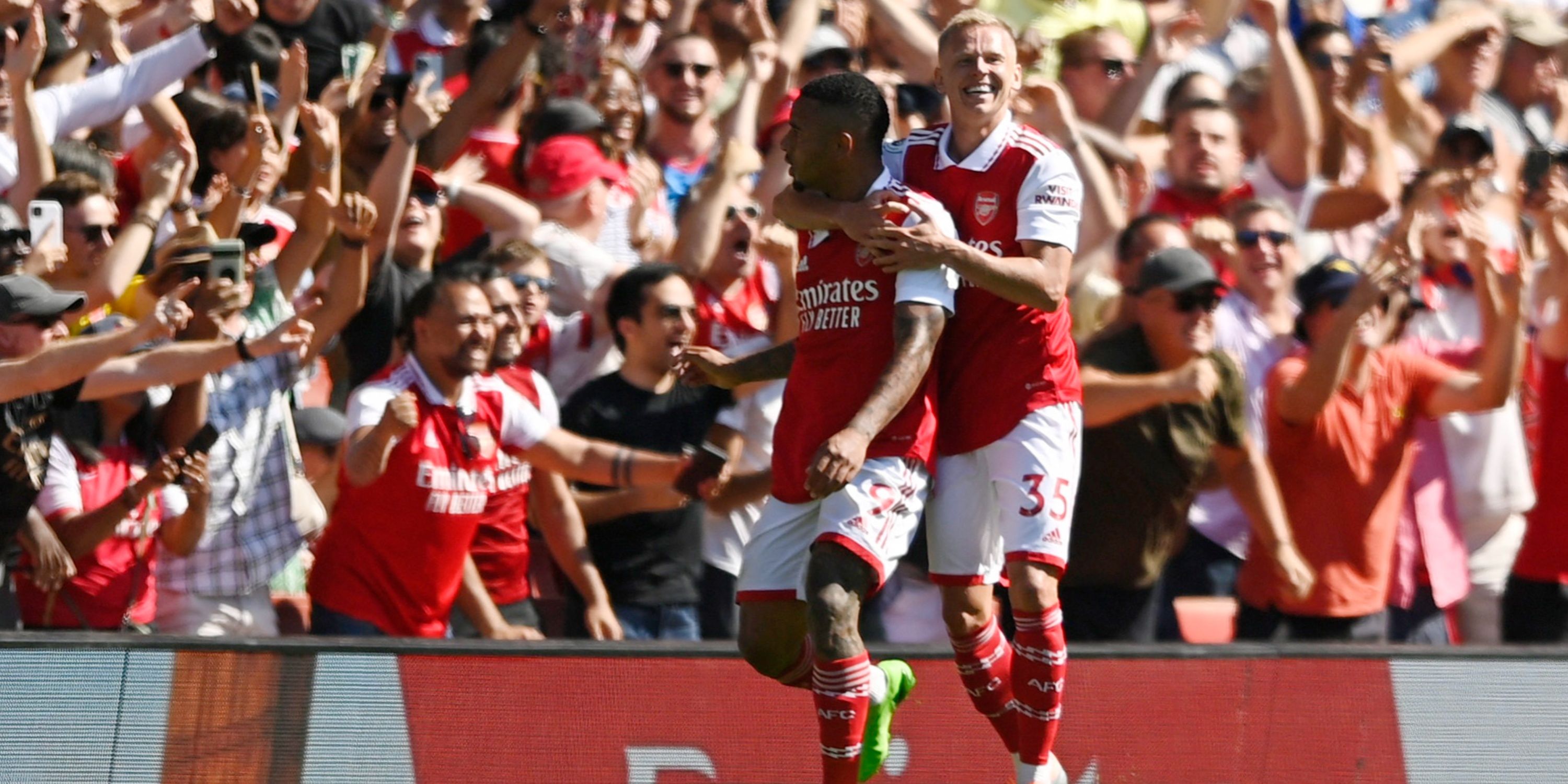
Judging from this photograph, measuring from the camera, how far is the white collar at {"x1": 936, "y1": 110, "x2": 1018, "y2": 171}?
18.8 feet

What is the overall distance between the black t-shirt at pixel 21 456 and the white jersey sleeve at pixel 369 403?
95 centimetres

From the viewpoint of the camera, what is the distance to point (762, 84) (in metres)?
9.32

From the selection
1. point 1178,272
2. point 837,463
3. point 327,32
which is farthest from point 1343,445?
point 327,32

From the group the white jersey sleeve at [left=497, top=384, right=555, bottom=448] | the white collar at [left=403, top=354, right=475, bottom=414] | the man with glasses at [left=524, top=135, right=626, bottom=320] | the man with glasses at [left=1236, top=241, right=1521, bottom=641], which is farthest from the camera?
the man with glasses at [left=524, top=135, right=626, bottom=320]

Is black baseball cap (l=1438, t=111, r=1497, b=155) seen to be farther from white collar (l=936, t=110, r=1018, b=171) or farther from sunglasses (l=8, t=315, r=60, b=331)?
sunglasses (l=8, t=315, r=60, b=331)

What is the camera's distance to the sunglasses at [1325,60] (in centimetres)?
1030

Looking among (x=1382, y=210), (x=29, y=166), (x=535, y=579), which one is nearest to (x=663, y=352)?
(x=535, y=579)

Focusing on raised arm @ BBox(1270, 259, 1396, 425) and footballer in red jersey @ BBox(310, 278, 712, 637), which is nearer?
footballer in red jersey @ BBox(310, 278, 712, 637)

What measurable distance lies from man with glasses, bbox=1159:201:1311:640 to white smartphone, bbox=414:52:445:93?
319cm

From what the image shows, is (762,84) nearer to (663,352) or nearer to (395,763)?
(663,352)

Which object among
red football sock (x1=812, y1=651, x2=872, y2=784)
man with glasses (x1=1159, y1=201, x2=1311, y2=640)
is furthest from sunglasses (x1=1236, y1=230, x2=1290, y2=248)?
red football sock (x1=812, y1=651, x2=872, y2=784)

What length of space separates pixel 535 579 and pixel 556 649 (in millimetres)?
1752

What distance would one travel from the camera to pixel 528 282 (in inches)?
299

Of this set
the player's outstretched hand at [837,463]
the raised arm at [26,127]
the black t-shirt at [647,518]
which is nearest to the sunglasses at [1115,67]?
the black t-shirt at [647,518]
